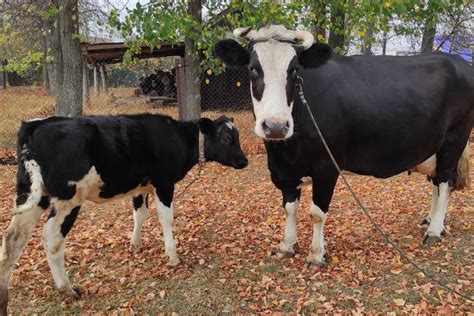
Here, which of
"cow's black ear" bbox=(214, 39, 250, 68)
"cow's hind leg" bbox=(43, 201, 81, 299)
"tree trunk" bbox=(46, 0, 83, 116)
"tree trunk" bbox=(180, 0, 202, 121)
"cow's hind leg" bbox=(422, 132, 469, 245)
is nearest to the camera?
"cow's hind leg" bbox=(43, 201, 81, 299)

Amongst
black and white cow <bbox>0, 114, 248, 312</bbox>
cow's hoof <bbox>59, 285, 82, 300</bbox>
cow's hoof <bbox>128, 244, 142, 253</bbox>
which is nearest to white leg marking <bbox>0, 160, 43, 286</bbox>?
black and white cow <bbox>0, 114, 248, 312</bbox>

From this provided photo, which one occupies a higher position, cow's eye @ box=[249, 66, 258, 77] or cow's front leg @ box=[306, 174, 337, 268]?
cow's eye @ box=[249, 66, 258, 77]

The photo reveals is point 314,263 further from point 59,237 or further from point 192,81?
point 192,81

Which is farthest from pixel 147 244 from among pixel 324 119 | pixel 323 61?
pixel 323 61

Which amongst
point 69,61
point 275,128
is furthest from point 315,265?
point 69,61

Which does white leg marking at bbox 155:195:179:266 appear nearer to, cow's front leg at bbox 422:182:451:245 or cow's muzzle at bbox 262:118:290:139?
cow's muzzle at bbox 262:118:290:139

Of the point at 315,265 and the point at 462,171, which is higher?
the point at 462,171

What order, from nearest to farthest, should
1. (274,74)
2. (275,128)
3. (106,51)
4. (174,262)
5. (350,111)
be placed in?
(275,128), (274,74), (350,111), (174,262), (106,51)

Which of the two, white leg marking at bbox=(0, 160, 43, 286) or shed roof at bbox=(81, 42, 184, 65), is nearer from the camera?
white leg marking at bbox=(0, 160, 43, 286)

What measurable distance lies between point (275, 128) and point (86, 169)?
75.6 inches

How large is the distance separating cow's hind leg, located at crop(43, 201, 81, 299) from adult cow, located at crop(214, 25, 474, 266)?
2.08 meters

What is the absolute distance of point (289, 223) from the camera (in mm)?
5250

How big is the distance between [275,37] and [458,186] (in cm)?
352

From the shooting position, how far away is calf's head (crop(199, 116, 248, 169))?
5.85 m
